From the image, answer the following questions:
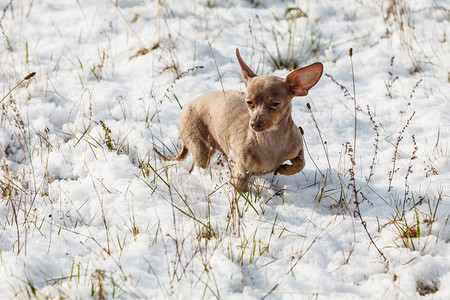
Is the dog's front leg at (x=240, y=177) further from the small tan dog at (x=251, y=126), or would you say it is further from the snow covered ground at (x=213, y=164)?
the snow covered ground at (x=213, y=164)

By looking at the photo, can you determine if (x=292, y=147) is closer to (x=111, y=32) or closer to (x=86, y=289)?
(x=86, y=289)

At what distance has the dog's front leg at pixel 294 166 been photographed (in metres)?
3.45

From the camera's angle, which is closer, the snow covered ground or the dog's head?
the snow covered ground

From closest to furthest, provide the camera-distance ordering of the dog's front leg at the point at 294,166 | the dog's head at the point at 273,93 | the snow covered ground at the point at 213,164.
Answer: the snow covered ground at the point at 213,164 → the dog's head at the point at 273,93 → the dog's front leg at the point at 294,166

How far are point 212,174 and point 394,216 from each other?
1.31 meters

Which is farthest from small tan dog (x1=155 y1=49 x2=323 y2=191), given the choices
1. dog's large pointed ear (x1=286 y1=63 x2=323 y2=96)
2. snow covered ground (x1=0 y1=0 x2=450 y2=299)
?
snow covered ground (x1=0 y1=0 x2=450 y2=299)

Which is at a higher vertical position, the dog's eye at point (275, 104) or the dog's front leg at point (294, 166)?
the dog's eye at point (275, 104)

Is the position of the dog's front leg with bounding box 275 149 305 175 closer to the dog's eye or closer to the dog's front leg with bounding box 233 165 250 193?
the dog's front leg with bounding box 233 165 250 193

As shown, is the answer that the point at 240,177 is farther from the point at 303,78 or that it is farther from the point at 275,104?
the point at 303,78

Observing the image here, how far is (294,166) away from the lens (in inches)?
136

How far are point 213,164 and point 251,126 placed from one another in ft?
3.39

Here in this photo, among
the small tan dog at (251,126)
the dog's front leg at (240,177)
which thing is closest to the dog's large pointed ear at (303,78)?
the small tan dog at (251,126)

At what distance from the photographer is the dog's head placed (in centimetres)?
315

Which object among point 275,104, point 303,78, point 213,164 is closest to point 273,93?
point 275,104
